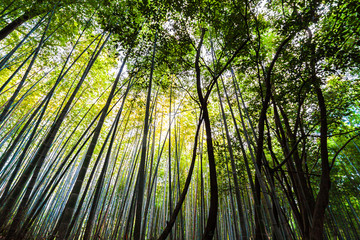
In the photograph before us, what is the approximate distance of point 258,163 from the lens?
90.9 inches

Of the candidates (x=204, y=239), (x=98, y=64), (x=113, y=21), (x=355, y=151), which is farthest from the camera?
(x=355, y=151)

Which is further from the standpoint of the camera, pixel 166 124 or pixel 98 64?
pixel 166 124

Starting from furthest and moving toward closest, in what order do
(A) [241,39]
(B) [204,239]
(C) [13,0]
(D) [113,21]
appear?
(C) [13,0], (D) [113,21], (A) [241,39], (B) [204,239]

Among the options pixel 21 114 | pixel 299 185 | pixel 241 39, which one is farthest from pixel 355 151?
pixel 21 114

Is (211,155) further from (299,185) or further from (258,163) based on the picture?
(299,185)

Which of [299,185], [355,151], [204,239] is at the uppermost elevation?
[355,151]

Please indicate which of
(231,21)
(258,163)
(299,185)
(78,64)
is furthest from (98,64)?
(299,185)

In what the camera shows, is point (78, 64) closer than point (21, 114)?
Yes

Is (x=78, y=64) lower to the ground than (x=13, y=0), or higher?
higher

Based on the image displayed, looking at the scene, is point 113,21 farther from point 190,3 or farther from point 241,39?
point 241,39

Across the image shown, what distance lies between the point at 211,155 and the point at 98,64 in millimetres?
4328

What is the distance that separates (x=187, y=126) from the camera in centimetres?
686

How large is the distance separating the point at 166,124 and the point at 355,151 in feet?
22.3

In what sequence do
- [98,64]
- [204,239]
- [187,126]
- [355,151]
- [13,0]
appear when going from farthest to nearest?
[187,126] → [355,151] → [98,64] → [13,0] → [204,239]
